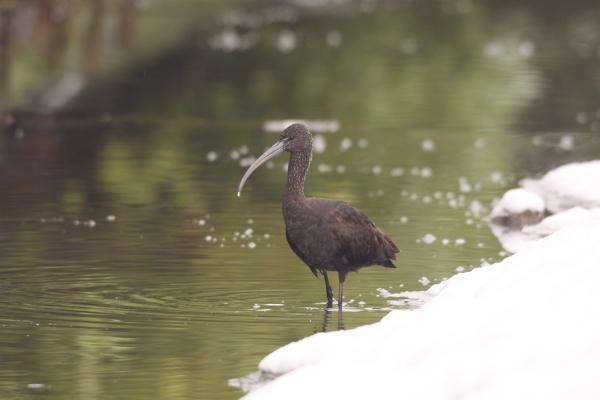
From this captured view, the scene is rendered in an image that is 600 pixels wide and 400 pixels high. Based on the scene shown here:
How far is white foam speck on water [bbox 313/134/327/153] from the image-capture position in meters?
28.2

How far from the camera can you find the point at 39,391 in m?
11.9

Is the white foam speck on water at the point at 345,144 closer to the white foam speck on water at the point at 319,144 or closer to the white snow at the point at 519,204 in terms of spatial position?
the white foam speck on water at the point at 319,144

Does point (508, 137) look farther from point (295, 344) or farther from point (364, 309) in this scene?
point (295, 344)

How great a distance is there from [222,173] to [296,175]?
1080 cm

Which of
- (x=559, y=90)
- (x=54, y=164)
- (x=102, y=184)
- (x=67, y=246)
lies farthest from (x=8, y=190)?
(x=559, y=90)

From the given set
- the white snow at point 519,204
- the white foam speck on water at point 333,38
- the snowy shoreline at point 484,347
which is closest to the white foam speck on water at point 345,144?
the white snow at point 519,204

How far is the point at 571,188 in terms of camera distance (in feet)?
70.5

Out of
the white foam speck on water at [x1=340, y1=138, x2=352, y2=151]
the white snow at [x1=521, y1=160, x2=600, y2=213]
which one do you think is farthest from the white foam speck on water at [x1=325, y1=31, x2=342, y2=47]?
the white snow at [x1=521, y1=160, x2=600, y2=213]

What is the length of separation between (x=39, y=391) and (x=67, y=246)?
22.1 ft

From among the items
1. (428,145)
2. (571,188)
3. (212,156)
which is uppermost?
(428,145)

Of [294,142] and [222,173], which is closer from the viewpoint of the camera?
[294,142]

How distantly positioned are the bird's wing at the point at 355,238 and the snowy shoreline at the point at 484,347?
2895 millimetres

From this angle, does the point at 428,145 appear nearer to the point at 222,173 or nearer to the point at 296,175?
the point at 222,173

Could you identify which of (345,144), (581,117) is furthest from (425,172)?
(581,117)
